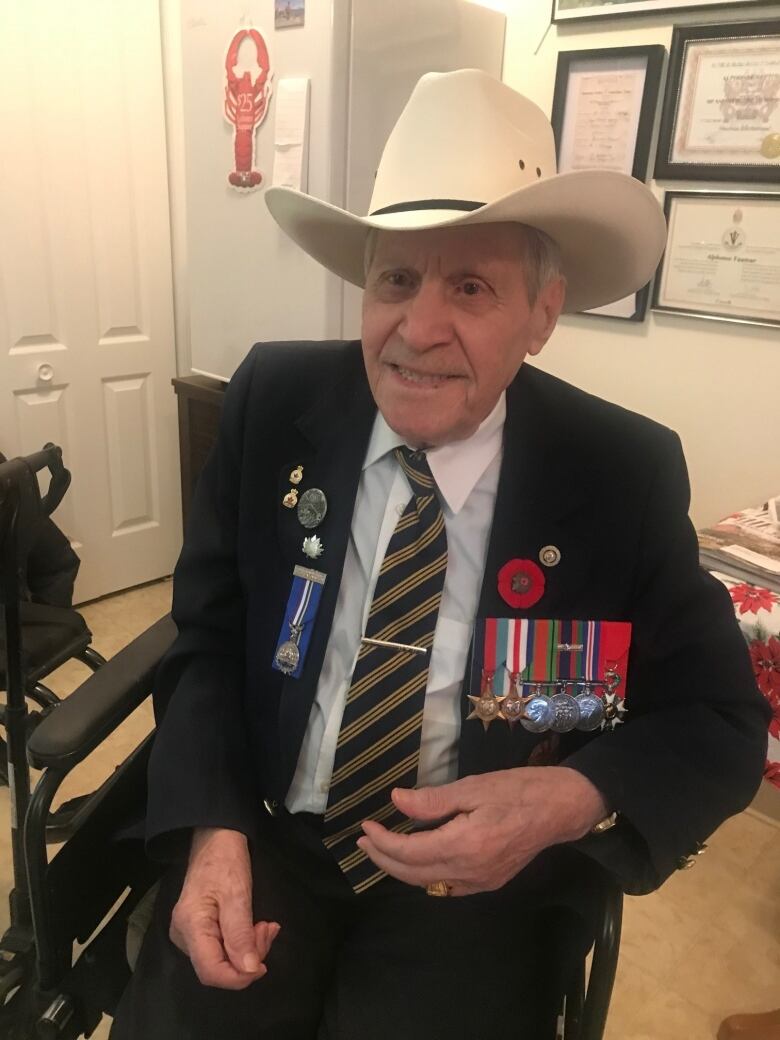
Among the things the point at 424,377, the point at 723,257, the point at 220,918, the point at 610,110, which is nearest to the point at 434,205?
the point at 424,377

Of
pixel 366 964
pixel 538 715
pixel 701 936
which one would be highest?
pixel 538 715

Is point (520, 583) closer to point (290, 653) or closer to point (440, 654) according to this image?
Answer: point (440, 654)

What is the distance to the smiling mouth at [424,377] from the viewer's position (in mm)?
885

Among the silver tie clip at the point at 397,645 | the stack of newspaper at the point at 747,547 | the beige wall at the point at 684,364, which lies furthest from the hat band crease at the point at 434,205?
the beige wall at the point at 684,364

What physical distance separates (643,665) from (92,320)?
85.6 inches

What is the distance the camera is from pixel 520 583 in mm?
922

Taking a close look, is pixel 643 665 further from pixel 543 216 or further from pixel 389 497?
pixel 543 216

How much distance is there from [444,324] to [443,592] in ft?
1.02

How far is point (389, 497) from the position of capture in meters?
0.97

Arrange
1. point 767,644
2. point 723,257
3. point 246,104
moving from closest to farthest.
→ point 767,644
point 723,257
point 246,104

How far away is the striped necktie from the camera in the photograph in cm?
92

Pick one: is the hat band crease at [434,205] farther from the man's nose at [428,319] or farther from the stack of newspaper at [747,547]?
the stack of newspaper at [747,547]

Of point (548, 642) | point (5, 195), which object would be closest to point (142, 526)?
point (5, 195)

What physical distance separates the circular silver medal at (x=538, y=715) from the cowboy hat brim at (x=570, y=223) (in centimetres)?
54
